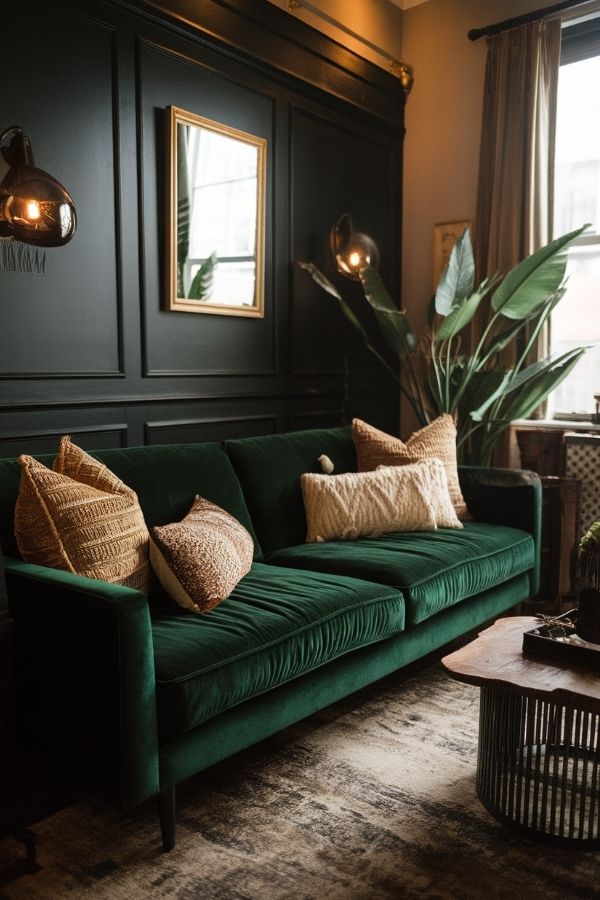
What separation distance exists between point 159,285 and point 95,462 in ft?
3.89

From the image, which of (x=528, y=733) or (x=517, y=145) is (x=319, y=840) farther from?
(x=517, y=145)

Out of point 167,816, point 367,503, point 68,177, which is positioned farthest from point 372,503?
point 68,177

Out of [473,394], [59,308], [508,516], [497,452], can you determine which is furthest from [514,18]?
[59,308]

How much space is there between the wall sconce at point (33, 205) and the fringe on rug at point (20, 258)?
0.25 metres

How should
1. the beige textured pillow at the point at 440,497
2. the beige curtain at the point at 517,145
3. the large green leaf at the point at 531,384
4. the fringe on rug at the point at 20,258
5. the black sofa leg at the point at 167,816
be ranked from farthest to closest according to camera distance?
the beige curtain at the point at 517,145 < the large green leaf at the point at 531,384 < the beige textured pillow at the point at 440,497 < the fringe on rug at the point at 20,258 < the black sofa leg at the point at 167,816

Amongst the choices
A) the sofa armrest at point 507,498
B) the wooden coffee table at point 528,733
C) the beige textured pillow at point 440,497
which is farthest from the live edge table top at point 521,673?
the sofa armrest at point 507,498

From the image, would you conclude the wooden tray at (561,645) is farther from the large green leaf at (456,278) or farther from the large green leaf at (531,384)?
the large green leaf at (456,278)

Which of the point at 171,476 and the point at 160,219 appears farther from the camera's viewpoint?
the point at 160,219

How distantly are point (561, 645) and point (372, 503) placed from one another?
47.9 inches

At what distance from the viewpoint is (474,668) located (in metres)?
1.90

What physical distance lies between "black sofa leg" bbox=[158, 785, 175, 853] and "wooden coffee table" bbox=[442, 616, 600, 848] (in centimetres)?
71

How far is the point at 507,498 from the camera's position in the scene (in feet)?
11.1

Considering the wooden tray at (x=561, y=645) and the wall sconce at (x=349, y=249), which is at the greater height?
the wall sconce at (x=349, y=249)

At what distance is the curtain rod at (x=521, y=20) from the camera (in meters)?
3.93
